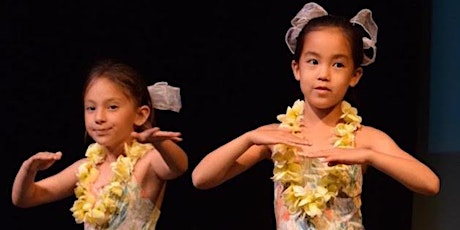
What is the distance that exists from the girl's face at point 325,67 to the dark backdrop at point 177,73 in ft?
2.57

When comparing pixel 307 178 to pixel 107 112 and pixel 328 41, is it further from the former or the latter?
pixel 107 112

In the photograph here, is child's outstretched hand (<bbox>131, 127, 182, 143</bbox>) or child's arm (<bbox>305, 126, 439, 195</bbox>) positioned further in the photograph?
child's outstretched hand (<bbox>131, 127, 182, 143</bbox>)

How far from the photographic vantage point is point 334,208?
2389 mm

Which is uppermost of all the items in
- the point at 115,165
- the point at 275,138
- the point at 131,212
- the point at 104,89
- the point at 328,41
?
the point at 328,41

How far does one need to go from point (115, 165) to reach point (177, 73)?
725mm

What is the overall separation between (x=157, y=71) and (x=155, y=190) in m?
0.74

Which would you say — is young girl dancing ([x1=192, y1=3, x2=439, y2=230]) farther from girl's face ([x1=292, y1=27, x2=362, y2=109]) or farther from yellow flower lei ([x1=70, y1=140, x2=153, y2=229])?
yellow flower lei ([x1=70, y1=140, x2=153, y2=229])

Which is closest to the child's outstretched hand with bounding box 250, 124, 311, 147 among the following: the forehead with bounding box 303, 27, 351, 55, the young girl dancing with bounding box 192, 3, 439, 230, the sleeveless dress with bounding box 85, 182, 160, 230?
the young girl dancing with bounding box 192, 3, 439, 230

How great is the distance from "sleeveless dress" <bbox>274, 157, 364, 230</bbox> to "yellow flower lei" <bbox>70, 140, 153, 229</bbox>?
1.58ft

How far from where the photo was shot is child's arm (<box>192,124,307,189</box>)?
233cm

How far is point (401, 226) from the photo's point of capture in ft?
10.4

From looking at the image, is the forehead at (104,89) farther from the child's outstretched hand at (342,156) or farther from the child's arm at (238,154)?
the child's outstretched hand at (342,156)

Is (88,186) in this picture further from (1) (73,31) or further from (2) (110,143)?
(1) (73,31)

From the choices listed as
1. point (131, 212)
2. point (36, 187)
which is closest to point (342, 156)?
point (131, 212)
